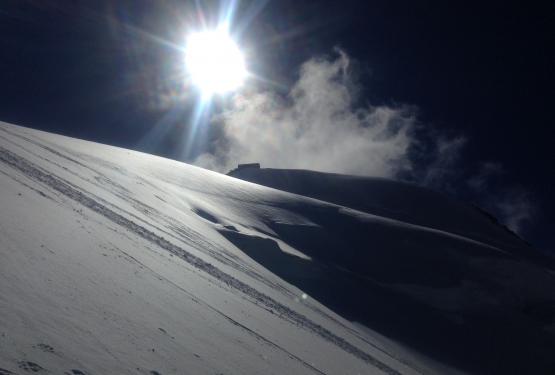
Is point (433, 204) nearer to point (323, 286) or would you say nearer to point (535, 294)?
point (535, 294)

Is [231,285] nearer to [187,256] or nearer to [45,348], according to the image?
[187,256]

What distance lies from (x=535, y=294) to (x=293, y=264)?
14.8 m

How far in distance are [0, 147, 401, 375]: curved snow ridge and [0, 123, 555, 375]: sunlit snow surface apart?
8 centimetres

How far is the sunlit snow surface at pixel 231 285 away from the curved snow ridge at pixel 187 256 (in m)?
0.08

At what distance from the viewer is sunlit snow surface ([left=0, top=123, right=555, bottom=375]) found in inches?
179

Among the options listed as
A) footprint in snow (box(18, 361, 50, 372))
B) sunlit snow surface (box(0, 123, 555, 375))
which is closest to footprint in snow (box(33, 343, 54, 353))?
sunlit snow surface (box(0, 123, 555, 375))

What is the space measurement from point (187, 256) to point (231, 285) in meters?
1.53

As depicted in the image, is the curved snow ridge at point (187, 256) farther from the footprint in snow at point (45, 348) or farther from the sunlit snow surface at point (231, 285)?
the footprint in snow at point (45, 348)

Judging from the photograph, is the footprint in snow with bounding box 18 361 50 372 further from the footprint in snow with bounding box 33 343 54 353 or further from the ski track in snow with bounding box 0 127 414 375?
the ski track in snow with bounding box 0 127 414 375

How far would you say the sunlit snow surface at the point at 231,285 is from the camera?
179 inches

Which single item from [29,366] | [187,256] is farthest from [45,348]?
[187,256]

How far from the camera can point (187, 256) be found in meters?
11.0

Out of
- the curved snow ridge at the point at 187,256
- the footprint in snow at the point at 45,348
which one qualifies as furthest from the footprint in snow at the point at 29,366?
the curved snow ridge at the point at 187,256

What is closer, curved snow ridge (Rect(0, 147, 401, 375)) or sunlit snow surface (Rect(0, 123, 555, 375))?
sunlit snow surface (Rect(0, 123, 555, 375))
